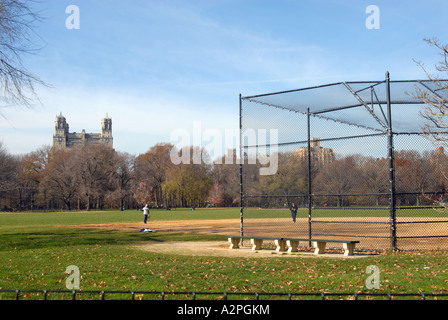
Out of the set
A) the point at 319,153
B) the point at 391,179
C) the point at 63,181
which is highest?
the point at 319,153

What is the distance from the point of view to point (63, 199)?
82.8 meters

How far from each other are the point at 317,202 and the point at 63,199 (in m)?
75.5

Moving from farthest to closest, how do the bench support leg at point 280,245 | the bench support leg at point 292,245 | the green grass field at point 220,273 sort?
the bench support leg at point 280,245 < the bench support leg at point 292,245 < the green grass field at point 220,273

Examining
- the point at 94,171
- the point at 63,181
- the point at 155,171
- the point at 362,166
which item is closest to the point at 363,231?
the point at 362,166

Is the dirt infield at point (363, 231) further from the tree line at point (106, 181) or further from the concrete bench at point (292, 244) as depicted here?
the tree line at point (106, 181)

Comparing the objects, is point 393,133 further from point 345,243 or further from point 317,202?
point 317,202

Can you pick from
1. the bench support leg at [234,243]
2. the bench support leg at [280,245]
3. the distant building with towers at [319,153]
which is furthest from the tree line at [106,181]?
the bench support leg at [280,245]

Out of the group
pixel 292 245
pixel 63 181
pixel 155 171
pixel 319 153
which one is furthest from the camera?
pixel 155 171

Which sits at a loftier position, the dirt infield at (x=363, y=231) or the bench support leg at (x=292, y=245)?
the bench support leg at (x=292, y=245)

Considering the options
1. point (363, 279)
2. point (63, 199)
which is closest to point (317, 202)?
point (363, 279)

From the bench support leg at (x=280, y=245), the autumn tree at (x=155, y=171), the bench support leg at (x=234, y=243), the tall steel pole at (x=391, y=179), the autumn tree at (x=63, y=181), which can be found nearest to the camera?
the tall steel pole at (x=391, y=179)

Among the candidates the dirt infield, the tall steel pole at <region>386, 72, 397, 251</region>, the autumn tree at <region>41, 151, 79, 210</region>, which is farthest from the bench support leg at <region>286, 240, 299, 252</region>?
the autumn tree at <region>41, 151, 79, 210</region>

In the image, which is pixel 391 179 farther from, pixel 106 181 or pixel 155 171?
pixel 155 171

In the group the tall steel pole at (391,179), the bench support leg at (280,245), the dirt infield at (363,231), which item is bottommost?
the dirt infield at (363,231)
